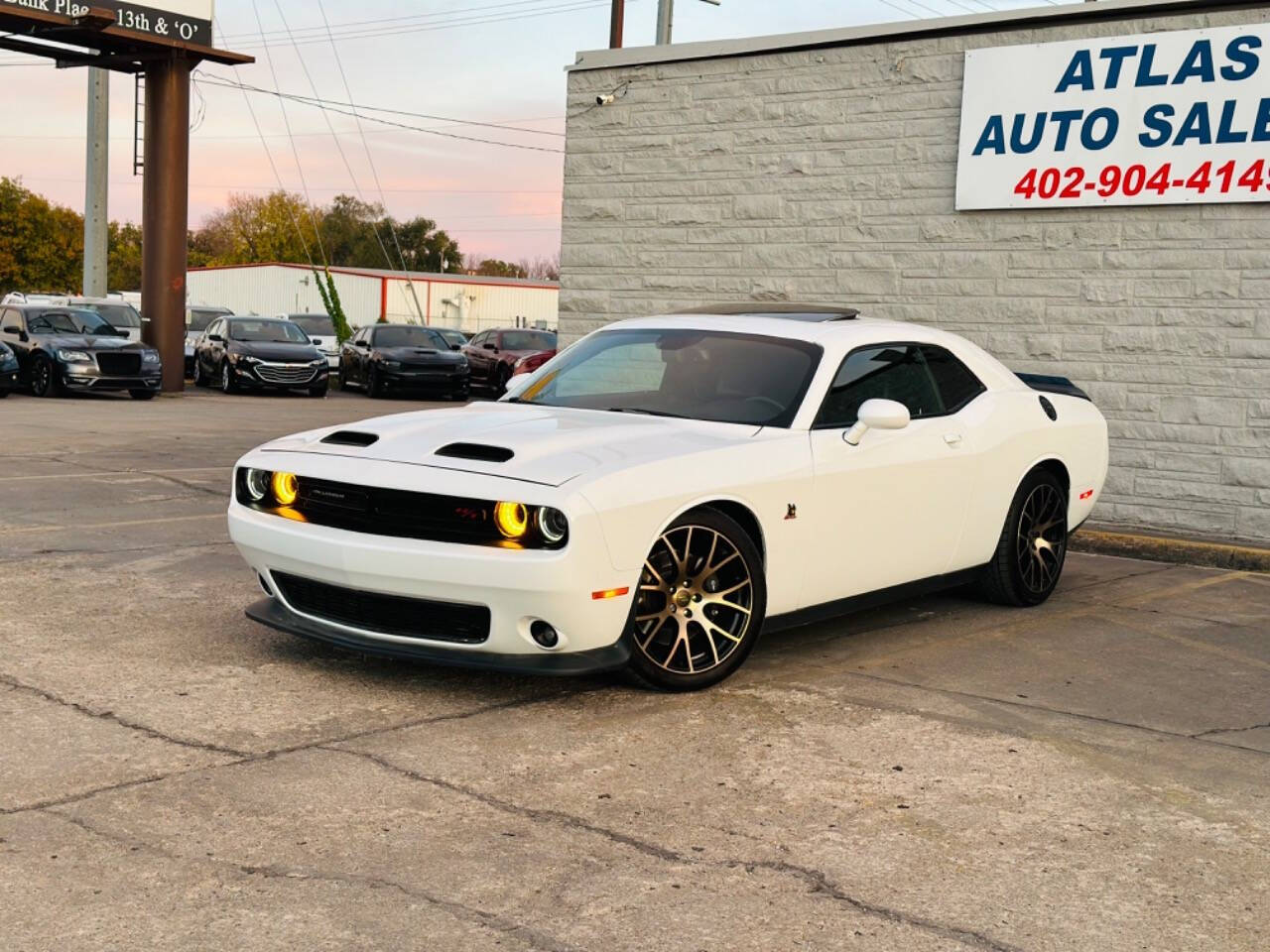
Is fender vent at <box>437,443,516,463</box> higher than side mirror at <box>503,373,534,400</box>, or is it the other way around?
side mirror at <box>503,373,534,400</box>

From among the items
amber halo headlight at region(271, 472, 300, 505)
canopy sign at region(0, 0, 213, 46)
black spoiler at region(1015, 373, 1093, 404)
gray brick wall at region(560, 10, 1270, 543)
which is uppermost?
canopy sign at region(0, 0, 213, 46)

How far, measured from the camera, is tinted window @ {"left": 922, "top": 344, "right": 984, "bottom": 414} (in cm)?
733

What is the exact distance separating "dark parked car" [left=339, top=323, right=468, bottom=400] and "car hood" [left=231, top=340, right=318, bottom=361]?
1.49 meters

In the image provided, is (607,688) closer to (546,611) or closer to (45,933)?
(546,611)

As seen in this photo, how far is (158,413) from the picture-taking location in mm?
20922

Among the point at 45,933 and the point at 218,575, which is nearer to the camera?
the point at 45,933

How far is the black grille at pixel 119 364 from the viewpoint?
947 inches

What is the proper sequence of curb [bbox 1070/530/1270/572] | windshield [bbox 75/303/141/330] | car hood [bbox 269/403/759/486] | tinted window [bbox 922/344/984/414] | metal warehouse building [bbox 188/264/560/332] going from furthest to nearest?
metal warehouse building [bbox 188/264/560/332] → windshield [bbox 75/303/141/330] → curb [bbox 1070/530/1270/572] → tinted window [bbox 922/344/984/414] → car hood [bbox 269/403/759/486]

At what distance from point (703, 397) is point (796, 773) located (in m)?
2.23

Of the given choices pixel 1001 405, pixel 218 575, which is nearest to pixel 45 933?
pixel 218 575

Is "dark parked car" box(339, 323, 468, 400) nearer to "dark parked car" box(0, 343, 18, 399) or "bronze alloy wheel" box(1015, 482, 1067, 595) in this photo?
"dark parked car" box(0, 343, 18, 399)

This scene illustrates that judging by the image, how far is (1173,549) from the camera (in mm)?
9906

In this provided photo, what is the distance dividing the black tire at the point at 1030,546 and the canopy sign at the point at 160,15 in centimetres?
1977

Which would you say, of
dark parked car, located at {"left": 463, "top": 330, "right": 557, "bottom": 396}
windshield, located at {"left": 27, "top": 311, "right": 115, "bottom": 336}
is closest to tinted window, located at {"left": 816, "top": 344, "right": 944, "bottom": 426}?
windshield, located at {"left": 27, "top": 311, "right": 115, "bottom": 336}
